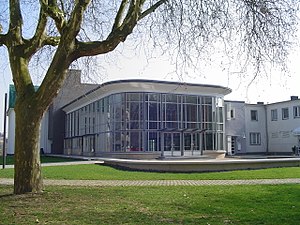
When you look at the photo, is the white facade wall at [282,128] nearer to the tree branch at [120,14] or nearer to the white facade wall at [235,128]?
the white facade wall at [235,128]

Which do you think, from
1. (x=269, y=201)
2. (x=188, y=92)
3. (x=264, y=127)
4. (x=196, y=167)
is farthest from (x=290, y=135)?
(x=269, y=201)

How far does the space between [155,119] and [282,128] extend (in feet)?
75.6

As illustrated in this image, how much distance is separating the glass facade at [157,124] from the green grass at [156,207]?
26.4 m

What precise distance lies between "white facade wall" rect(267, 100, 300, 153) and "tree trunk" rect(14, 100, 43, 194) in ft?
154

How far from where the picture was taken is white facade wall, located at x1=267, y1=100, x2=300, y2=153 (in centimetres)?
5341

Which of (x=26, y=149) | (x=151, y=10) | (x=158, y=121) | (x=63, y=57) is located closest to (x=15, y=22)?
(x=63, y=57)

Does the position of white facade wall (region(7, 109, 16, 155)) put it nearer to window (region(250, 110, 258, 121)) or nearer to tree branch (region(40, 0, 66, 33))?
window (region(250, 110, 258, 121))

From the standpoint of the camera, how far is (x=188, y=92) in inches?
1690

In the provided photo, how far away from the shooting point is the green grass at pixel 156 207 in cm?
800

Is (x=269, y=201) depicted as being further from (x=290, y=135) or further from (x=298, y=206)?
(x=290, y=135)

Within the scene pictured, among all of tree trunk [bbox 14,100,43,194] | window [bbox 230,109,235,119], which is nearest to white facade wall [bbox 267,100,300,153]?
window [bbox 230,109,235,119]

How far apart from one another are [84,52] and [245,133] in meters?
47.3

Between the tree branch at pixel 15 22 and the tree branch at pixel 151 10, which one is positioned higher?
the tree branch at pixel 151 10

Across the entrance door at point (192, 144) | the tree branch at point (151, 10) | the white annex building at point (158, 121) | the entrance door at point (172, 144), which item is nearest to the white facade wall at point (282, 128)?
the white annex building at point (158, 121)
